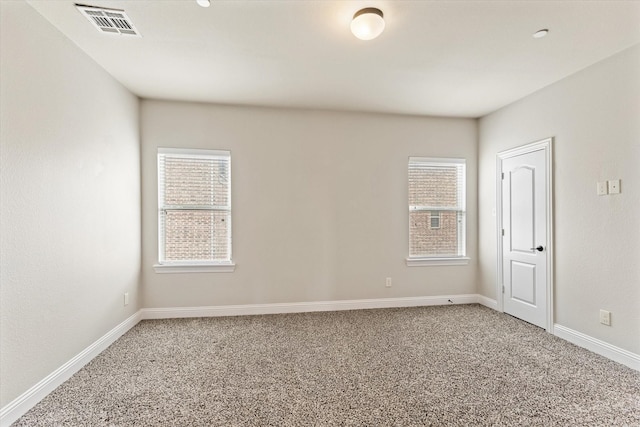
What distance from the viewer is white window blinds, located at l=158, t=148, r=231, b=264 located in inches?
144

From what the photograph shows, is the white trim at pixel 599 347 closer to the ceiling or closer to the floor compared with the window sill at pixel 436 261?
closer to the floor

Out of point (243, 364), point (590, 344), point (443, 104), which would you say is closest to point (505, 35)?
point (443, 104)

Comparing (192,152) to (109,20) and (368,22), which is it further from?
(368,22)

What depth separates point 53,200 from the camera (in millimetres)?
2193

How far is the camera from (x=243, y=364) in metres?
2.50

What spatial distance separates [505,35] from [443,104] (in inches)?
56.2

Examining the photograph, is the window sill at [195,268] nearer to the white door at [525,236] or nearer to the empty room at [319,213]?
the empty room at [319,213]

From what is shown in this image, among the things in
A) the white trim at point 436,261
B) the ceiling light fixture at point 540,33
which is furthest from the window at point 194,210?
the ceiling light fixture at point 540,33

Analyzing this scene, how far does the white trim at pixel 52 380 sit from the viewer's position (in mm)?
1818

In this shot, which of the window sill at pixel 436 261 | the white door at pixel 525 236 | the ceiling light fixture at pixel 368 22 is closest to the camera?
the ceiling light fixture at pixel 368 22

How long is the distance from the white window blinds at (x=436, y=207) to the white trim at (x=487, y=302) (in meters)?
0.66

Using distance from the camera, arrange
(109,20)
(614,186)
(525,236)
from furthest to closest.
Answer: (525,236)
(614,186)
(109,20)

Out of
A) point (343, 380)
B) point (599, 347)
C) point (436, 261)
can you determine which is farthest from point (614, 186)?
point (343, 380)

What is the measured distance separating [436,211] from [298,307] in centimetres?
239
